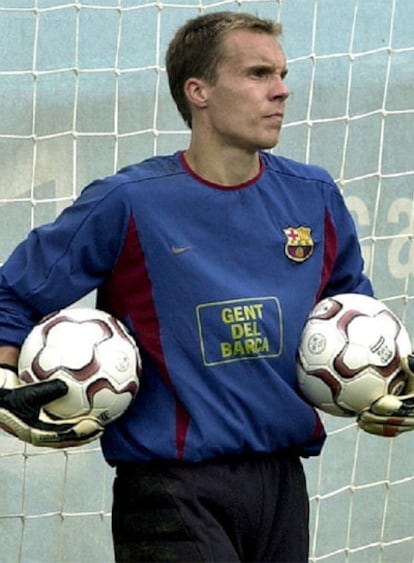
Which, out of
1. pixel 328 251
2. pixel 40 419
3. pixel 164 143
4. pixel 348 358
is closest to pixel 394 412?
pixel 348 358

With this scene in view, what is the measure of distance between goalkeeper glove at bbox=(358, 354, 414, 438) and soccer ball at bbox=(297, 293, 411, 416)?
0.6 inches

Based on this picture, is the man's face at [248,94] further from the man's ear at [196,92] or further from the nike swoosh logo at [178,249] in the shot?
the nike swoosh logo at [178,249]

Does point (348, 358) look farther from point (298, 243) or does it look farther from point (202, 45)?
point (202, 45)

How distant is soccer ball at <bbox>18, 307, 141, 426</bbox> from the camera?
3.65 metres

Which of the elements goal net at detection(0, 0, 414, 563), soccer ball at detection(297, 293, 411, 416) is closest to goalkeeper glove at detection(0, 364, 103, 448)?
soccer ball at detection(297, 293, 411, 416)

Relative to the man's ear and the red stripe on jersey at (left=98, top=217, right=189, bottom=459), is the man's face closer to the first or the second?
the man's ear

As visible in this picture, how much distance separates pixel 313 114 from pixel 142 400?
5.64ft

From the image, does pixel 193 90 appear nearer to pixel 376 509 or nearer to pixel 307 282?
pixel 307 282

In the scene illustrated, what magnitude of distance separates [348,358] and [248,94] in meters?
0.62

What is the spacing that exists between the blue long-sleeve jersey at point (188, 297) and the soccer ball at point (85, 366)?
8cm

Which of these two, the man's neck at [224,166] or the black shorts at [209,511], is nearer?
the black shorts at [209,511]

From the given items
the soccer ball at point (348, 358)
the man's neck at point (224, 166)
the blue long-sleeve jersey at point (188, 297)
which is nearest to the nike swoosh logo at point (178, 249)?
the blue long-sleeve jersey at point (188, 297)

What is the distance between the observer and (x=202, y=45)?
155 inches

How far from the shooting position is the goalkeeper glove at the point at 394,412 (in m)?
3.76
